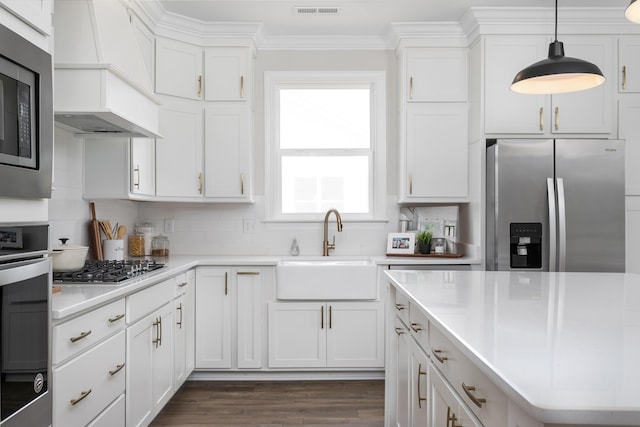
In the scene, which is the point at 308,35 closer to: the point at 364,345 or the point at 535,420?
the point at 364,345

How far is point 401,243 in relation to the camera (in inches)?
150

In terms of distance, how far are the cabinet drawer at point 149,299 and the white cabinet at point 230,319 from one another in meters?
0.53

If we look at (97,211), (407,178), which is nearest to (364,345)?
(407,178)

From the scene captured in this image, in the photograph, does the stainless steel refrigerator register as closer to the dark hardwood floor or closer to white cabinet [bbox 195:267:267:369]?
the dark hardwood floor

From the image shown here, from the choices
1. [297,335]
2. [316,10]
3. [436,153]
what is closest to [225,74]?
[316,10]

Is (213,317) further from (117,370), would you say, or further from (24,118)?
(24,118)

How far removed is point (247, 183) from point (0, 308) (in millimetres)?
2581

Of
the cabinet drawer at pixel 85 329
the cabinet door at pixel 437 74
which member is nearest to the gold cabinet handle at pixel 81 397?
the cabinet drawer at pixel 85 329

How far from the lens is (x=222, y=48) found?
3.72 metres

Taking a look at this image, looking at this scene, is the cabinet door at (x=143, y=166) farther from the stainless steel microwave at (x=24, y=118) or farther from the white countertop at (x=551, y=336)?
the white countertop at (x=551, y=336)

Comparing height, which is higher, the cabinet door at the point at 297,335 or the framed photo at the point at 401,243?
the framed photo at the point at 401,243

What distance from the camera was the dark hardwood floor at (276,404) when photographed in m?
2.84

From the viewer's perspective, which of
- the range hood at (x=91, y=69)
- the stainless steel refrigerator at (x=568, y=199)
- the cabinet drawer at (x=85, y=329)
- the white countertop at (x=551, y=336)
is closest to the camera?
the white countertop at (x=551, y=336)

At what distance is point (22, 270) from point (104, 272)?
108 cm
